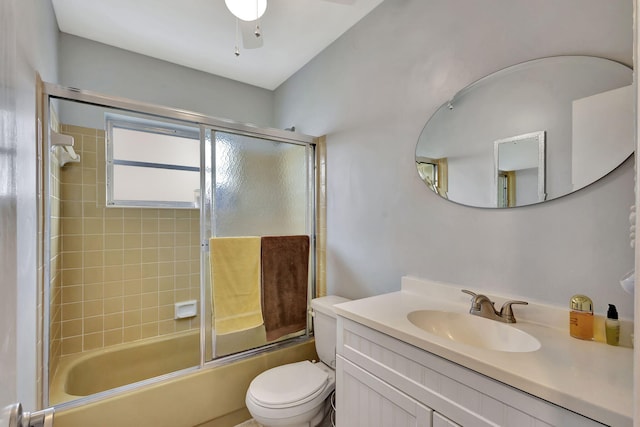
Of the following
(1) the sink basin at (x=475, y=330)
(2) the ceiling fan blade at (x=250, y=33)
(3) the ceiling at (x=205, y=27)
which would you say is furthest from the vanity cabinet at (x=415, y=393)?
(3) the ceiling at (x=205, y=27)

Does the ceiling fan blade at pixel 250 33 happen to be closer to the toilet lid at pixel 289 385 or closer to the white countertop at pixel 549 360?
the white countertop at pixel 549 360

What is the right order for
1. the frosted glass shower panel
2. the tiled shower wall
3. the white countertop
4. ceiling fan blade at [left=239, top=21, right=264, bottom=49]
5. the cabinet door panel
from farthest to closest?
the tiled shower wall, the frosted glass shower panel, ceiling fan blade at [left=239, top=21, right=264, bottom=49], the cabinet door panel, the white countertop

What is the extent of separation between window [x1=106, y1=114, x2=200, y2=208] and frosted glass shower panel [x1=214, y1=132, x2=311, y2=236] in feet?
2.10

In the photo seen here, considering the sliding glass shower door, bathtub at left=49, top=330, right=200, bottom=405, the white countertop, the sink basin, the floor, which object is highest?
the sliding glass shower door

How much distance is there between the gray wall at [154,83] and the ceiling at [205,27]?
0.24ft

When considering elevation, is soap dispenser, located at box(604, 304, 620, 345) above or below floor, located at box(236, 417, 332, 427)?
above

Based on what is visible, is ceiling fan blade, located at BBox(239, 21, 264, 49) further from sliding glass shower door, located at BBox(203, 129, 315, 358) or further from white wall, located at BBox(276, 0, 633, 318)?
white wall, located at BBox(276, 0, 633, 318)

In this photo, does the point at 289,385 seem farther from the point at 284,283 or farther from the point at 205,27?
the point at 205,27

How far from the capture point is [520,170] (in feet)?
3.67

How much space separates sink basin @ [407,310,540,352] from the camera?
3.22 feet

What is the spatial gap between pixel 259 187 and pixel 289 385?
1214 mm

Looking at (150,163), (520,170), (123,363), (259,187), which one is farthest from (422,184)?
(123,363)

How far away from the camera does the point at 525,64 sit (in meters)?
1.09

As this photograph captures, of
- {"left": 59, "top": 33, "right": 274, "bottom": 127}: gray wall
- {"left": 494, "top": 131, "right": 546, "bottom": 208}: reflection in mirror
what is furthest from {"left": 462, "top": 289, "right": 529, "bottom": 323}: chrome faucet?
{"left": 59, "top": 33, "right": 274, "bottom": 127}: gray wall
